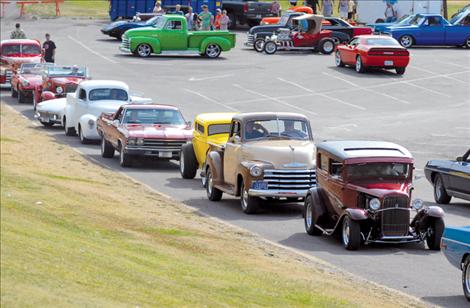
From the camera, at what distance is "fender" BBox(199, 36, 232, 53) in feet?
173

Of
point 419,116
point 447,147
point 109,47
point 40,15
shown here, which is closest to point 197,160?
point 447,147

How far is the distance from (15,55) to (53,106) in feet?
33.1

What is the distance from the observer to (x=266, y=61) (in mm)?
51375

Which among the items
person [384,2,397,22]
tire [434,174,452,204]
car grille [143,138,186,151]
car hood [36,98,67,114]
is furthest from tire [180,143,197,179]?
person [384,2,397,22]

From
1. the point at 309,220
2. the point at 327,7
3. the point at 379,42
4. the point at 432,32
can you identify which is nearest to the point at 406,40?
the point at 432,32

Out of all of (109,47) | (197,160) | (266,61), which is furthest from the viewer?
(109,47)

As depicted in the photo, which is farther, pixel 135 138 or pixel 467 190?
pixel 135 138

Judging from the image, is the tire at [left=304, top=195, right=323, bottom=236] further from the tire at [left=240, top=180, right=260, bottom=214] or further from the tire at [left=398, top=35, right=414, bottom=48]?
the tire at [left=398, top=35, right=414, bottom=48]

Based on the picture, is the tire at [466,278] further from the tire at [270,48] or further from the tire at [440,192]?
the tire at [270,48]

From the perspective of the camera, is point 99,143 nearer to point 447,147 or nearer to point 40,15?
point 447,147

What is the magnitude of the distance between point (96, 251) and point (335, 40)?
1553 inches

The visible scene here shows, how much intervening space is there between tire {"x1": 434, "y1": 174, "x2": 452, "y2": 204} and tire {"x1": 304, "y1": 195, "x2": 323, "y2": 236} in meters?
4.36

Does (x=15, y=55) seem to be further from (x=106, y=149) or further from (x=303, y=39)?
(x=106, y=149)

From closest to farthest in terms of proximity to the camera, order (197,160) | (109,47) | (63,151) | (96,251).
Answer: (96,251), (197,160), (63,151), (109,47)
